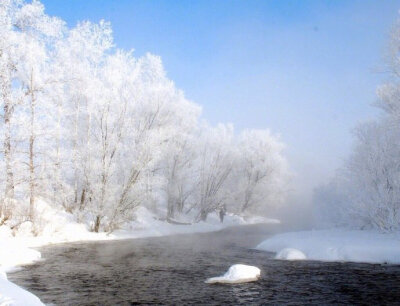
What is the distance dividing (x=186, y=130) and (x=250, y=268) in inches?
1341

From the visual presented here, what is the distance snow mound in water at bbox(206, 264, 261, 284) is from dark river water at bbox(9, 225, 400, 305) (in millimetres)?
455


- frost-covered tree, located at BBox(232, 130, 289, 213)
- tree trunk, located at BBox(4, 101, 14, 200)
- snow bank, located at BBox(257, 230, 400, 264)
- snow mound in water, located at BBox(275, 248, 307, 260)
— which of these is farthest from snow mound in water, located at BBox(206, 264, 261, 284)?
frost-covered tree, located at BBox(232, 130, 289, 213)

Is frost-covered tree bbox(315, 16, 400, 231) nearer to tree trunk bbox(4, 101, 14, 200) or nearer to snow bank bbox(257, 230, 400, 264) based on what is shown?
snow bank bbox(257, 230, 400, 264)

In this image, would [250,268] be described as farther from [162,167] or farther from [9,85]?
[162,167]

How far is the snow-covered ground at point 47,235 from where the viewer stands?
10.4 metres

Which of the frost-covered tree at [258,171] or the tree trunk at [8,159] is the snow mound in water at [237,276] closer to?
the tree trunk at [8,159]

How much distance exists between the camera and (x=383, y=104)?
29.0 metres

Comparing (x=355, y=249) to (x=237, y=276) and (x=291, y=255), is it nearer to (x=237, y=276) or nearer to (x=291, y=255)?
(x=291, y=255)

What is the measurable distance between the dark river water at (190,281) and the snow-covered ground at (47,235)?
1.15m

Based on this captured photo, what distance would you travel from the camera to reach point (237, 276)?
15.0 metres

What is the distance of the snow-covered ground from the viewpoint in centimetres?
1040

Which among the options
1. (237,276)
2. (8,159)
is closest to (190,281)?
(237,276)

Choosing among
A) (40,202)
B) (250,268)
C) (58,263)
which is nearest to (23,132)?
(40,202)

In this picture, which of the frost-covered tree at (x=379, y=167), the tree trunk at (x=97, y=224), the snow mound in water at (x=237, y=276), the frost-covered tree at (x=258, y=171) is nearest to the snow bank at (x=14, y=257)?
the snow mound in water at (x=237, y=276)
